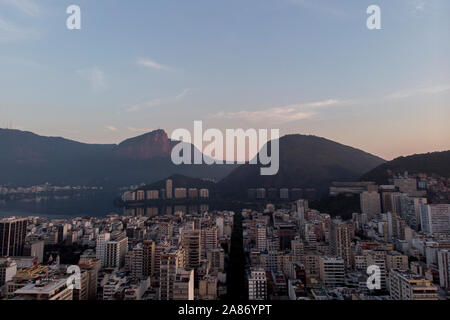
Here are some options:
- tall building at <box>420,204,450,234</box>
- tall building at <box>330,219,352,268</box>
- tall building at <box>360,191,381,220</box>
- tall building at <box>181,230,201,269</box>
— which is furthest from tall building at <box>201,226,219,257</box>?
tall building at <box>360,191,381,220</box>

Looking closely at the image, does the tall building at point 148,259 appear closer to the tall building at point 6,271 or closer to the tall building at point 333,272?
the tall building at point 6,271

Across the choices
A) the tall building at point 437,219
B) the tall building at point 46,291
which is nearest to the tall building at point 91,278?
the tall building at point 46,291

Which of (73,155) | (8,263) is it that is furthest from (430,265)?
(73,155)

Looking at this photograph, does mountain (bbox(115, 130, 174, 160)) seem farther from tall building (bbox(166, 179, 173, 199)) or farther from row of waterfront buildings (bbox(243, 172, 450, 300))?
row of waterfront buildings (bbox(243, 172, 450, 300))

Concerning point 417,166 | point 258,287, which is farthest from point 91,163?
point 258,287
